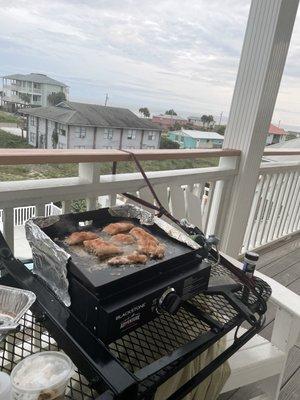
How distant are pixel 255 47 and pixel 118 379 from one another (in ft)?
6.65

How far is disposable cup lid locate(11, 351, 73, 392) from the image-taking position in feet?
1.84

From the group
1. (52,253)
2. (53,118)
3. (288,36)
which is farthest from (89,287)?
(288,36)

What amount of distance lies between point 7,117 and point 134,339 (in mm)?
811

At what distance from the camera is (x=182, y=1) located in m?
1.49

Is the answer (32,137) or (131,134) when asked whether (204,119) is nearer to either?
(131,134)

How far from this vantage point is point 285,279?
8.54 ft

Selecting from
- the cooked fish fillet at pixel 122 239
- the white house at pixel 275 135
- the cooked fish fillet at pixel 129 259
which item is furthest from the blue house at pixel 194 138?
the cooked fish fillet at pixel 129 259

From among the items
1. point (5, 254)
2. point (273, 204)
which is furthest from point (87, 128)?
point (273, 204)

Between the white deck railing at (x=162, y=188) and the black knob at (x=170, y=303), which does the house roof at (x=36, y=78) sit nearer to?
the white deck railing at (x=162, y=188)

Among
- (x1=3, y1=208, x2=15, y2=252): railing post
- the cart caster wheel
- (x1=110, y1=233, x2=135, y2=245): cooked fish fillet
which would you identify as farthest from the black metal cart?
(x1=3, y1=208, x2=15, y2=252): railing post

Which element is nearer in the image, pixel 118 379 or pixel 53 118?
pixel 118 379

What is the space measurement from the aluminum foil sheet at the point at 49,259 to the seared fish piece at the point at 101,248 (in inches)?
3.3

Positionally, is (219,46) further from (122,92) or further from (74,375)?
(74,375)

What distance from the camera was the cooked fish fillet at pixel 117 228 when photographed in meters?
0.95
